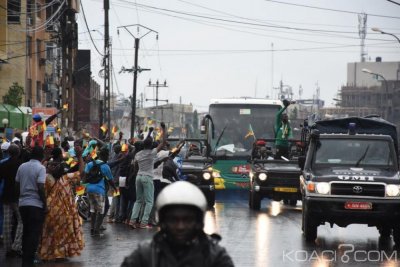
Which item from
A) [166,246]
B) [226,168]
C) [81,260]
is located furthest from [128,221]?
[166,246]

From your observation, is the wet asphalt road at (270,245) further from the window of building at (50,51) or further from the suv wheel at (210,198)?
the window of building at (50,51)

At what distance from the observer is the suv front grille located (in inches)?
649

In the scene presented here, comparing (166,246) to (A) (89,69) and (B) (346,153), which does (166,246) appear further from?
(A) (89,69)

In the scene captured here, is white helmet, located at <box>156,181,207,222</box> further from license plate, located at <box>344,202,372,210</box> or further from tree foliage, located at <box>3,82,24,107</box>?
tree foliage, located at <box>3,82,24,107</box>

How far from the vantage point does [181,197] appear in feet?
16.8

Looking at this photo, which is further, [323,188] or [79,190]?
[79,190]

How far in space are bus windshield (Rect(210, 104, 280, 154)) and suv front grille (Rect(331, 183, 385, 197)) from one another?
15449 millimetres

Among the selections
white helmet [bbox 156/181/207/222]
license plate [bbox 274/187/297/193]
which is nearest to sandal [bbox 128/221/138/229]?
license plate [bbox 274/187/297/193]

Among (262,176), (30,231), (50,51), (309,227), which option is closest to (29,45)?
(50,51)

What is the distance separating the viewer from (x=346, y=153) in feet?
58.6

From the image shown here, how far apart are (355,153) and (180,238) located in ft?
42.6

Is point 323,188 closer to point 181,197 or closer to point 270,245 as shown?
point 270,245

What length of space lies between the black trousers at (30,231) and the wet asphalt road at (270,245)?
90 cm

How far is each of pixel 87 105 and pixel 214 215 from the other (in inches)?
2491
